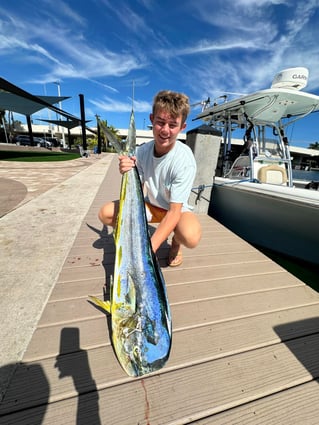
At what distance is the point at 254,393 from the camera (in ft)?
3.41

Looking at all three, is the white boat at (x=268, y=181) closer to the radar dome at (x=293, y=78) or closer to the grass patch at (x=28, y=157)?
the radar dome at (x=293, y=78)

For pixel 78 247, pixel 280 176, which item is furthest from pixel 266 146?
pixel 78 247

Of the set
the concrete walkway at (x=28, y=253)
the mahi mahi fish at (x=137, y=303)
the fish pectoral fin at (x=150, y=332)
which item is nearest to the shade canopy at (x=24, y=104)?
the concrete walkway at (x=28, y=253)

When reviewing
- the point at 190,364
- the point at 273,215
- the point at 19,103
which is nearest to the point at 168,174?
the point at 190,364

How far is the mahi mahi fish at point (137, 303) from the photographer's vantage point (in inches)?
42.0

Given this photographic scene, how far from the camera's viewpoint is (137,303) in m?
1.16

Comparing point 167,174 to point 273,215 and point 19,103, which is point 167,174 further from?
point 19,103

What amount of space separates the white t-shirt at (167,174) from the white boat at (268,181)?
2.17 meters

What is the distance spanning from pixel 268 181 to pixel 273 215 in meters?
1.22

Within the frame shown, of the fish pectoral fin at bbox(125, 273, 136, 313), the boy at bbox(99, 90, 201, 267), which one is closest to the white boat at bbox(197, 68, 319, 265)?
the boy at bbox(99, 90, 201, 267)

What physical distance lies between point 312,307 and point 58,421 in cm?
180

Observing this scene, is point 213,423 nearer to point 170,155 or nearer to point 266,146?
point 170,155

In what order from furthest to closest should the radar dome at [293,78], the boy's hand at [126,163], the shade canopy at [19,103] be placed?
the shade canopy at [19,103], the radar dome at [293,78], the boy's hand at [126,163]

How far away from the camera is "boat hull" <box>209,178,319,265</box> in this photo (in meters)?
3.22
